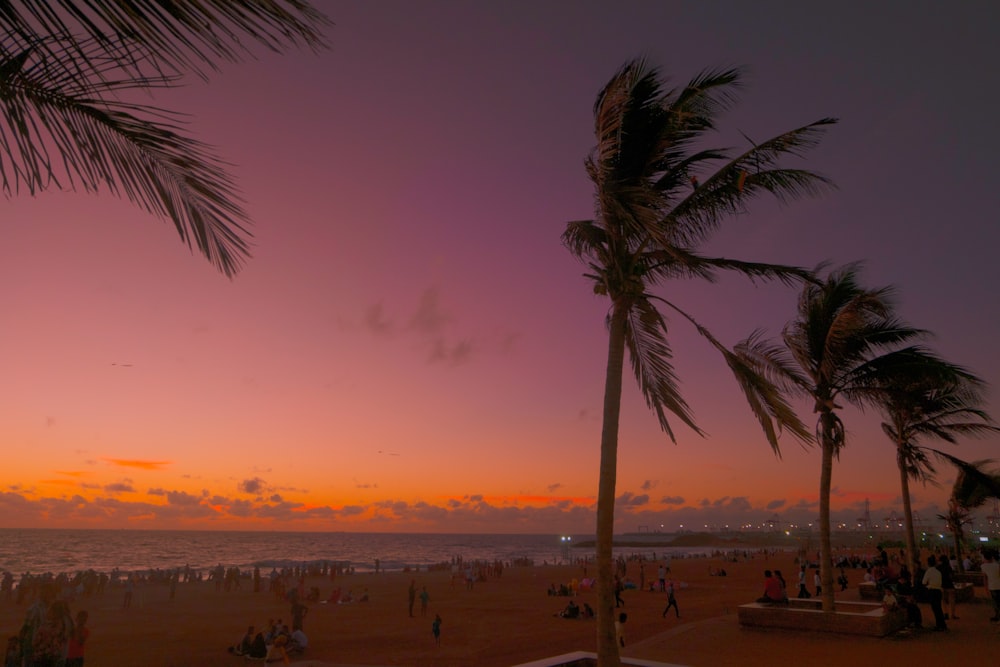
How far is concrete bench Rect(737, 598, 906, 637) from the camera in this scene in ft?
36.7

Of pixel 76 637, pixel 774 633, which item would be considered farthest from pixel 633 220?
pixel 76 637

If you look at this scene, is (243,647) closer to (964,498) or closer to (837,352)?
(837,352)

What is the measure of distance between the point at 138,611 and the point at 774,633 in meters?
23.9

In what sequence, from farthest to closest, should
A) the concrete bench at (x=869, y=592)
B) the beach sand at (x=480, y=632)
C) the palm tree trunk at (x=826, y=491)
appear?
1. the concrete bench at (x=869, y=592)
2. the palm tree trunk at (x=826, y=491)
3. the beach sand at (x=480, y=632)

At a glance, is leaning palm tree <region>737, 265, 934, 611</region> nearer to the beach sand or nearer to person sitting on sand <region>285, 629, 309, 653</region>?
the beach sand

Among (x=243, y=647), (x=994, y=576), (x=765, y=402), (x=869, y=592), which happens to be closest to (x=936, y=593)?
(x=994, y=576)

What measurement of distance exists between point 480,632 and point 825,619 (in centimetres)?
1037

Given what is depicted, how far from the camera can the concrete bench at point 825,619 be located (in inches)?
440

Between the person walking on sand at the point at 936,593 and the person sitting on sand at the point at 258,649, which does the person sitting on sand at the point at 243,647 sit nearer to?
the person sitting on sand at the point at 258,649

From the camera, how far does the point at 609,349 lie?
708cm

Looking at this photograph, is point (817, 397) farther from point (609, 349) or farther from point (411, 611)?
point (411, 611)

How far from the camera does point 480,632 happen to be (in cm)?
1847

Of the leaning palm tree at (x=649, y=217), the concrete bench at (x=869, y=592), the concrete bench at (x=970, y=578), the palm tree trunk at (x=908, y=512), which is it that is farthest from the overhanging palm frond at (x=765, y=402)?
the concrete bench at (x=970, y=578)

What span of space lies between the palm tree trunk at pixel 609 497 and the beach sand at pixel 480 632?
4.60m
